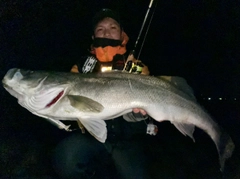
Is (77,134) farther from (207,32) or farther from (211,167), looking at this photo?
(207,32)

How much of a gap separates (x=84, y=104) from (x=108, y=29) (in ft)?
4.43

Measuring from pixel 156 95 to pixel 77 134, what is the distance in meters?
0.93

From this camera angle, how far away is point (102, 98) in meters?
1.97

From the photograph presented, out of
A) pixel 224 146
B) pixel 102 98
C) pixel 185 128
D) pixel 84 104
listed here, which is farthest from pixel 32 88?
pixel 224 146

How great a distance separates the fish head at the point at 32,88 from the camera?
73.9 inches

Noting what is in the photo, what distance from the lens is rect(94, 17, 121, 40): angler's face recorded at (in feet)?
9.50

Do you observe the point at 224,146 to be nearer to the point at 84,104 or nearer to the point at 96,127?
the point at 96,127

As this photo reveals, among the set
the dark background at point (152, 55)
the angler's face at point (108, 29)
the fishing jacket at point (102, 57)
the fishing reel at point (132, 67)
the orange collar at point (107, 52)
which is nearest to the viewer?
the fishing reel at point (132, 67)

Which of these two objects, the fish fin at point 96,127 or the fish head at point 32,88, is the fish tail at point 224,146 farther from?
the fish head at point 32,88

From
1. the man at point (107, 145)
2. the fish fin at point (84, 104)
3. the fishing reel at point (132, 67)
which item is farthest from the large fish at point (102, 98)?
the fishing reel at point (132, 67)

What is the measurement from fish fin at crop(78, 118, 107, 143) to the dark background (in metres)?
1.13

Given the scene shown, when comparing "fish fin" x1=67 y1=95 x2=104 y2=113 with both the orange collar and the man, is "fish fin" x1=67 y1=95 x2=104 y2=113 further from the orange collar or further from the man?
the orange collar

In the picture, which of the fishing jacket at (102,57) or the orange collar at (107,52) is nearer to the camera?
the fishing jacket at (102,57)

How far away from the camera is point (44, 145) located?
142 inches
